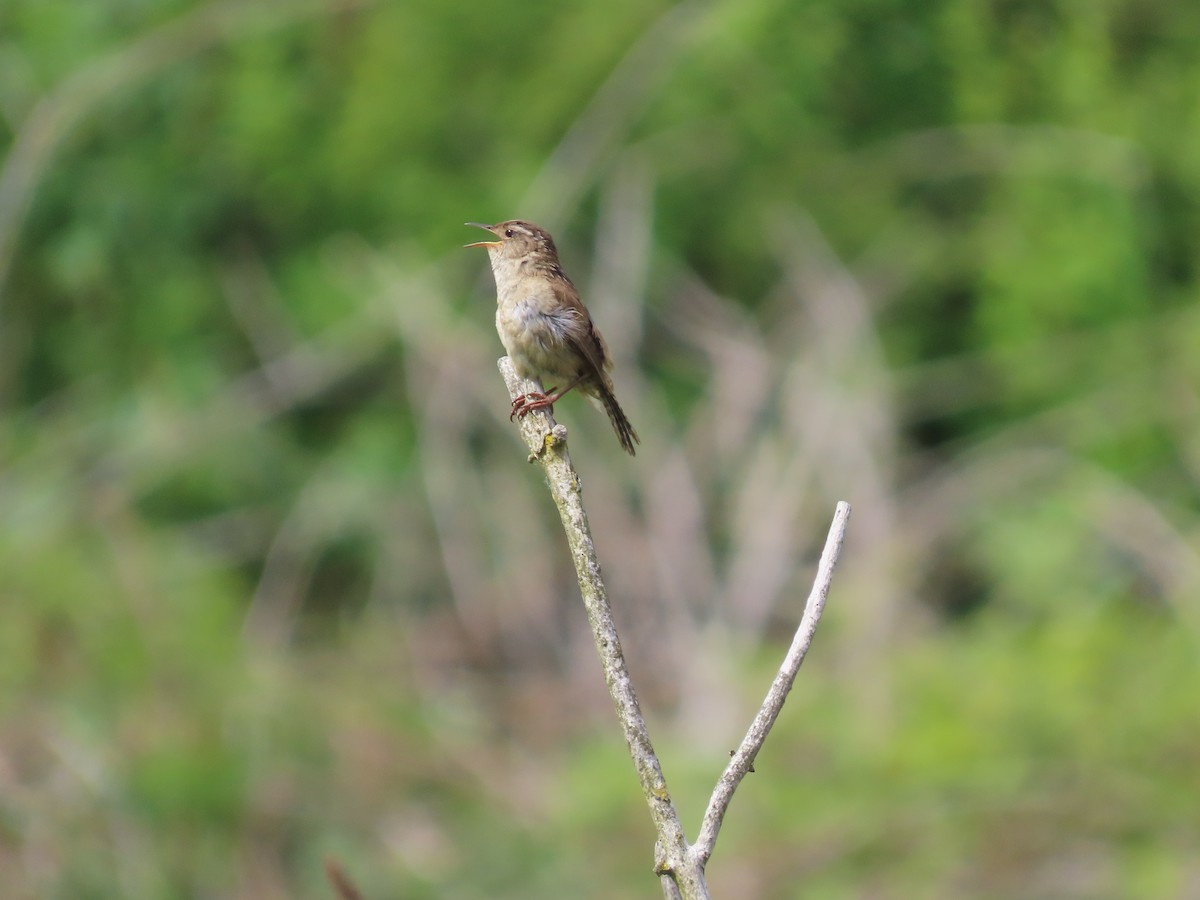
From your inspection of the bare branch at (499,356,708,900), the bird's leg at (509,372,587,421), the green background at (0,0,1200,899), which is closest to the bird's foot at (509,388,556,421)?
the bird's leg at (509,372,587,421)

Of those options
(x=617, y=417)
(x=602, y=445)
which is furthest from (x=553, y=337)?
(x=602, y=445)

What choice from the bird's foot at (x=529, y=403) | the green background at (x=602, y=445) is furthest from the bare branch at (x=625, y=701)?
the green background at (x=602, y=445)

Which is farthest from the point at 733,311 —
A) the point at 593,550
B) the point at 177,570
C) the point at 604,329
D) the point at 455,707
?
the point at 593,550

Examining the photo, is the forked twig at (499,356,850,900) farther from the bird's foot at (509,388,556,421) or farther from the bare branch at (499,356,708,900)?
the bird's foot at (509,388,556,421)

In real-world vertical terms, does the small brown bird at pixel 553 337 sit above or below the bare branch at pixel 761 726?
above

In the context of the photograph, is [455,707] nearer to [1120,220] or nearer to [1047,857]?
[1047,857]

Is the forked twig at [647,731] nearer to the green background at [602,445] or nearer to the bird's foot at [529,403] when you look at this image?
the bird's foot at [529,403]
